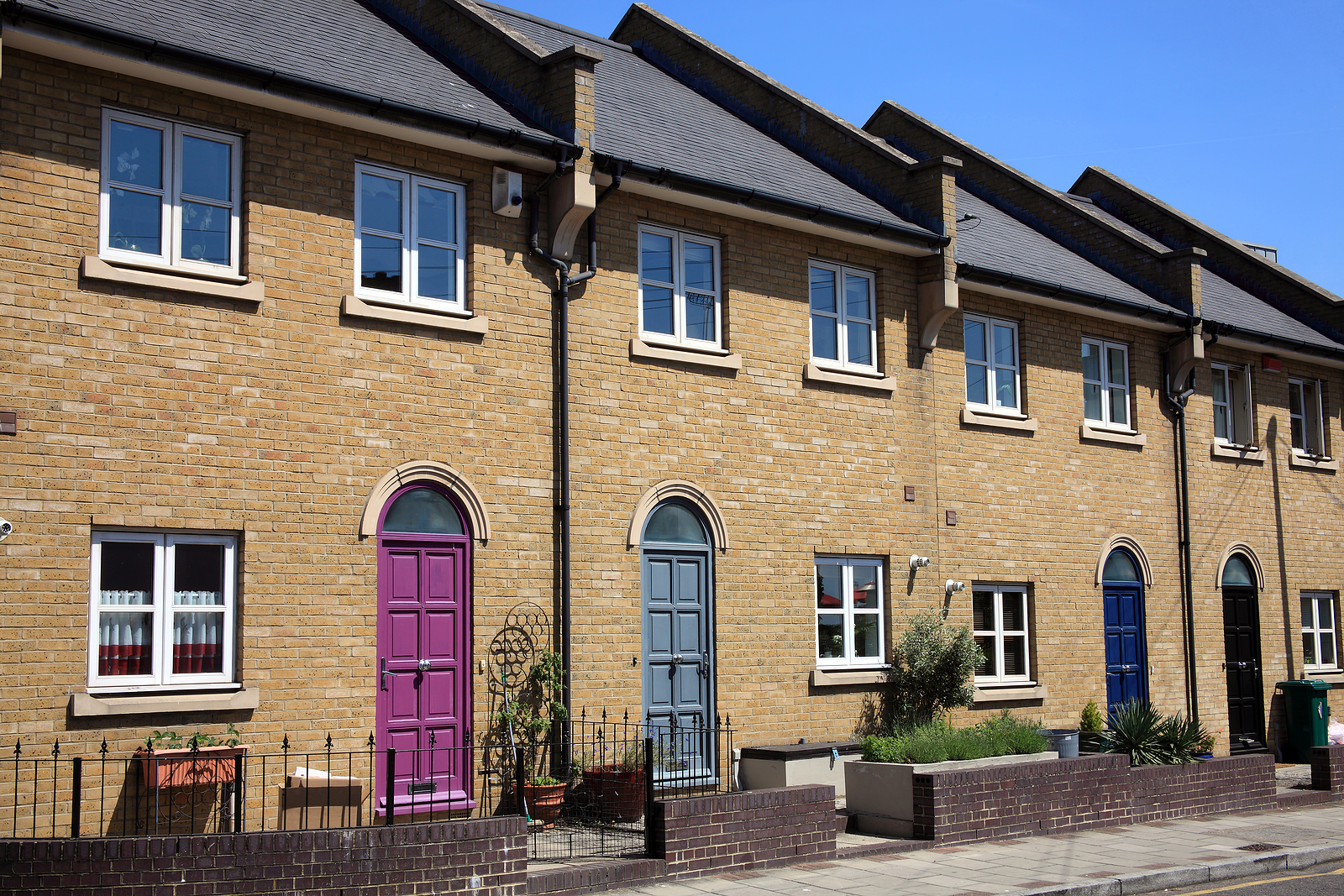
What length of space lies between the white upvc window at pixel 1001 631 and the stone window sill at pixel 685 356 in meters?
4.98

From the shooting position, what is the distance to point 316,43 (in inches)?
510

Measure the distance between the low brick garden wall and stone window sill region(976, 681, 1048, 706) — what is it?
8.74 feet

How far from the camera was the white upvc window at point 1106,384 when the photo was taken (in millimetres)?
19016

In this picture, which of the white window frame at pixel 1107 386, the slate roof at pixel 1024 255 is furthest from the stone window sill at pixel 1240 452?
the slate roof at pixel 1024 255

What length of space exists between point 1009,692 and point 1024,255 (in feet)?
22.0

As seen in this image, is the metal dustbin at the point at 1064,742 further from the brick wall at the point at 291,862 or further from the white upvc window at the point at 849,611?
the brick wall at the point at 291,862

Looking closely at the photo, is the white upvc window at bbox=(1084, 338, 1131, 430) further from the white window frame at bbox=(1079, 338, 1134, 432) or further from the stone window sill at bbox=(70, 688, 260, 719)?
the stone window sill at bbox=(70, 688, 260, 719)

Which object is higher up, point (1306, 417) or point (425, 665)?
point (1306, 417)

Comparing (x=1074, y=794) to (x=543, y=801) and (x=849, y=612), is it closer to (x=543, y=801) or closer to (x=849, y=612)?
(x=849, y=612)

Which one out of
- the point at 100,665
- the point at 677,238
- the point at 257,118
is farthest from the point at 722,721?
the point at 257,118

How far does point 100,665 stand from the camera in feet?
33.4

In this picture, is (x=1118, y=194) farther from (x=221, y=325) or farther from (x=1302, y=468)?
(x=221, y=325)

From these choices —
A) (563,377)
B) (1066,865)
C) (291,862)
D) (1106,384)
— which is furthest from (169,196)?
(1106,384)

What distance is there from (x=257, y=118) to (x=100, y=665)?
4.88m
